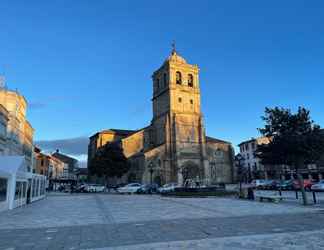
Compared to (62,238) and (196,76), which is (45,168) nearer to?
(196,76)

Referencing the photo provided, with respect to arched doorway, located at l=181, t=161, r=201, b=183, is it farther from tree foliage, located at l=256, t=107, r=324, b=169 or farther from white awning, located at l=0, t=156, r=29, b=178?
white awning, located at l=0, t=156, r=29, b=178

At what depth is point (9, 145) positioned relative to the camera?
35.8 m

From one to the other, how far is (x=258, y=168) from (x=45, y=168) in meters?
58.9

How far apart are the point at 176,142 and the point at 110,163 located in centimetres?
1493

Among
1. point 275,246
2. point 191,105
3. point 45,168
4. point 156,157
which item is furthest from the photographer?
point 45,168

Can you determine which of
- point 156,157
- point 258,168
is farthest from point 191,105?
point 258,168

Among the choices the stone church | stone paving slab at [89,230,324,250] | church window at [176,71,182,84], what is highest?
church window at [176,71,182,84]

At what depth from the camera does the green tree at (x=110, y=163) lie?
173ft

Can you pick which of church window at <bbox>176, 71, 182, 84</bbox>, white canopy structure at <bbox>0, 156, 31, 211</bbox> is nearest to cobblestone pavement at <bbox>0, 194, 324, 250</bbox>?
white canopy structure at <bbox>0, 156, 31, 211</bbox>

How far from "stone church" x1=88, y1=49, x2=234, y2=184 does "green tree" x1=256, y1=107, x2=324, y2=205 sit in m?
36.9

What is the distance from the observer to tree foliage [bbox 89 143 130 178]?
2080 inches

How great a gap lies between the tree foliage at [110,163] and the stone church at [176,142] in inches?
194

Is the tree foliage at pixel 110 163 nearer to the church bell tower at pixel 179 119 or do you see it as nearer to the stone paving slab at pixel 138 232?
the church bell tower at pixel 179 119

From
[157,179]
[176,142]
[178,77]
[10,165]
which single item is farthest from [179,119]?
[10,165]
